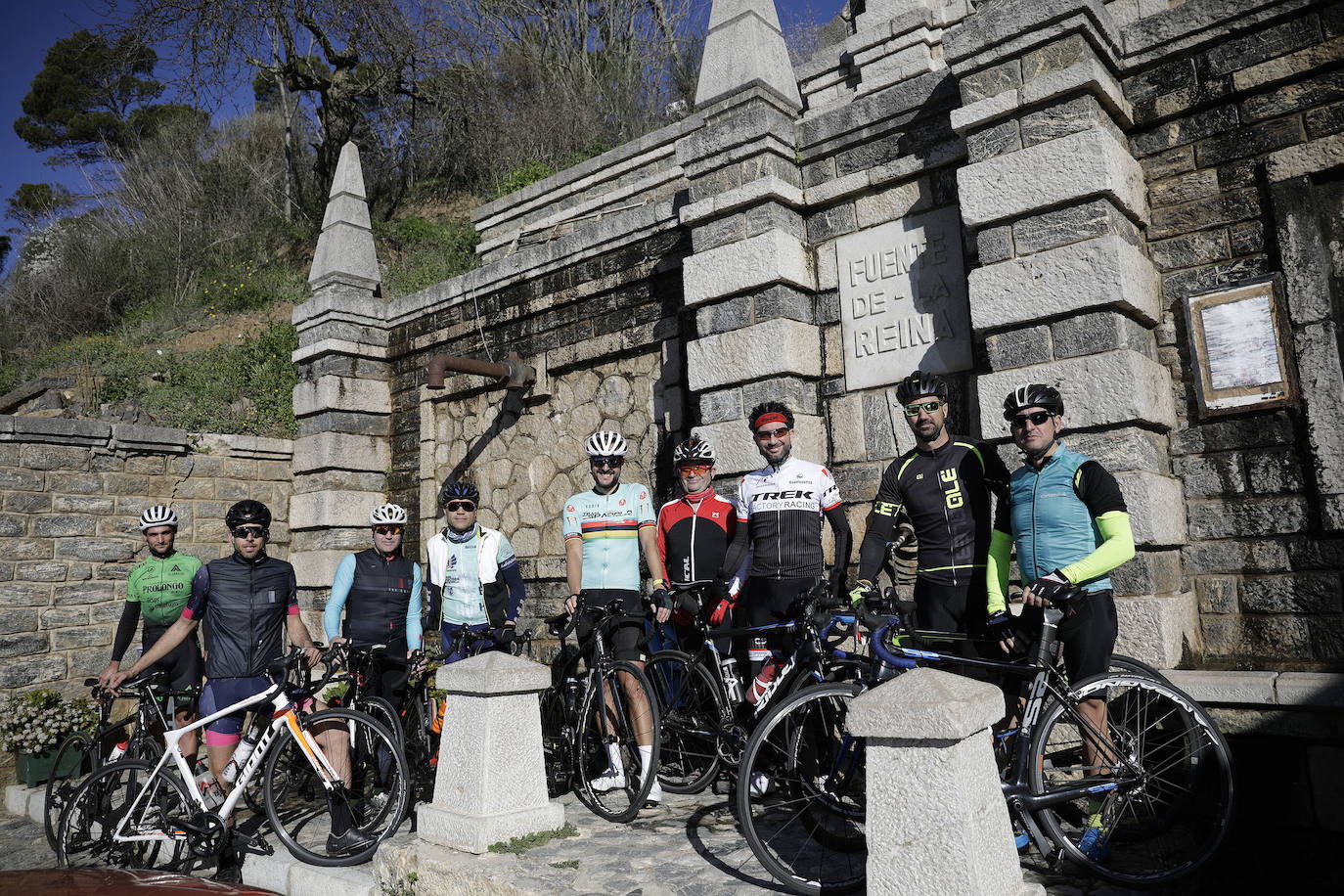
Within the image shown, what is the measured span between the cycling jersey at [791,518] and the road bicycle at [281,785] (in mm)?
2299

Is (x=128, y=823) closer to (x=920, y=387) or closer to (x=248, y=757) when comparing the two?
(x=248, y=757)

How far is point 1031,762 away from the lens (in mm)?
3588

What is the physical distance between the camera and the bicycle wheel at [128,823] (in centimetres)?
486

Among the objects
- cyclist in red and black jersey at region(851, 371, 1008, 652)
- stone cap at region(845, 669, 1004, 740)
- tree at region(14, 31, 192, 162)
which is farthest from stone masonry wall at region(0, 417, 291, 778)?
tree at region(14, 31, 192, 162)

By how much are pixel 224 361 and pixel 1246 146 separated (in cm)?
1406

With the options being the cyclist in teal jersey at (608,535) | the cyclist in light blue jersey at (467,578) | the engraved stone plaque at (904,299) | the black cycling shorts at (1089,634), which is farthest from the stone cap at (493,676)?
the engraved stone plaque at (904,299)

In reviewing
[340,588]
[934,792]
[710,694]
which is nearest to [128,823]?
[340,588]

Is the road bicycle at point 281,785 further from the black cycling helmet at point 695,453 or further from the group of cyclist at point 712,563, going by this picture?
the black cycling helmet at point 695,453

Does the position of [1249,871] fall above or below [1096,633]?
below

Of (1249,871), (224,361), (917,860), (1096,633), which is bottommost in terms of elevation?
(1249,871)

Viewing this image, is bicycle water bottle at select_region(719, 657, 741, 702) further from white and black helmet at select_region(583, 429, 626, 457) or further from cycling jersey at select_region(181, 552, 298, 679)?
cycling jersey at select_region(181, 552, 298, 679)

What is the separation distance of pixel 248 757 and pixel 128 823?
0.82 m

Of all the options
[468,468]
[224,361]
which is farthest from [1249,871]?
[224,361]

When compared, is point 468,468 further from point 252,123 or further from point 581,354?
point 252,123
